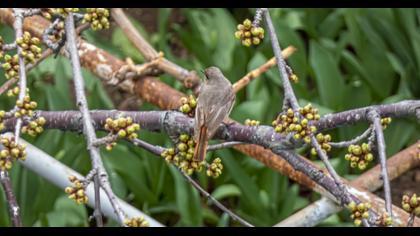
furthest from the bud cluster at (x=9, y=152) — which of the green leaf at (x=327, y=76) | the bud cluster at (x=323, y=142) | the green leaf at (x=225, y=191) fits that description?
the green leaf at (x=327, y=76)

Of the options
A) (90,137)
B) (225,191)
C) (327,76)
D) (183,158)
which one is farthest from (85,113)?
(327,76)

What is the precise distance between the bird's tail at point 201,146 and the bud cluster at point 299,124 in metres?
0.21

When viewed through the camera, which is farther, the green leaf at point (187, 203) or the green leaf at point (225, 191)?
the green leaf at point (225, 191)

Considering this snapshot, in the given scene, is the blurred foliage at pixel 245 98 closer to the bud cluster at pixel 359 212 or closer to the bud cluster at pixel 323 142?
the bud cluster at pixel 323 142

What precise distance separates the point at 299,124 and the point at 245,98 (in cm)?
284

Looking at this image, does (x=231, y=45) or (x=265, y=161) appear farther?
(x=231, y=45)

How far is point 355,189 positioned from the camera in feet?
8.98

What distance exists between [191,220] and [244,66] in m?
1.14

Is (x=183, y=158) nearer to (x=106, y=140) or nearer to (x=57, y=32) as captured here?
(x=106, y=140)

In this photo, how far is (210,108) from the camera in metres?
2.49

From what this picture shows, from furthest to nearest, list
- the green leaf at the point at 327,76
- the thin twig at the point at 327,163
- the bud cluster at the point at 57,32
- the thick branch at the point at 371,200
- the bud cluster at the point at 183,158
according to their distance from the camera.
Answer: the green leaf at the point at 327,76, the thick branch at the point at 371,200, the bud cluster at the point at 57,32, the bud cluster at the point at 183,158, the thin twig at the point at 327,163

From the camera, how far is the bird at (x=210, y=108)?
2.14 meters
